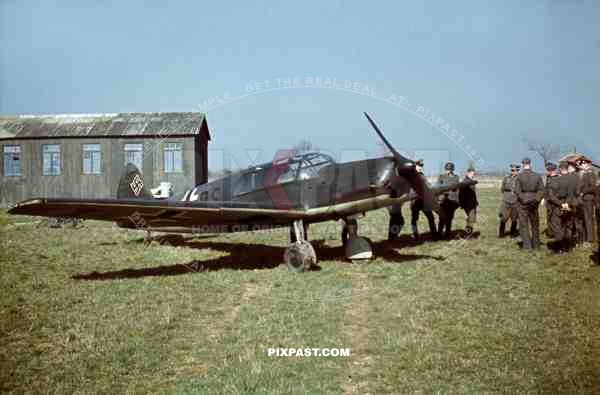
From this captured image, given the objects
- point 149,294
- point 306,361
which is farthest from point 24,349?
point 306,361

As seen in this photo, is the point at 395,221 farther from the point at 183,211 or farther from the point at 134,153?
the point at 134,153

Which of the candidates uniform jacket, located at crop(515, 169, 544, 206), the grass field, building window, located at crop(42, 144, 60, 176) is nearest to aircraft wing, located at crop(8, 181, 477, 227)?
the grass field

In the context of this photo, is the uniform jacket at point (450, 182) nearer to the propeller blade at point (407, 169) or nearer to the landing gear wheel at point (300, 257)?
the propeller blade at point (407, 169)

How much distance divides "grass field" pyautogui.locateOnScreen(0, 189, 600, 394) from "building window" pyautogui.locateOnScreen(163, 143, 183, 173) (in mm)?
18250

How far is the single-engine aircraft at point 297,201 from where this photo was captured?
7.84 metres

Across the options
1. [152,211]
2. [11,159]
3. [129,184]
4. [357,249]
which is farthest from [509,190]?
[11,159]

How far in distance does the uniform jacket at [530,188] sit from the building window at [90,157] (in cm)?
2607

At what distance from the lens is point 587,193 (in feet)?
35.0

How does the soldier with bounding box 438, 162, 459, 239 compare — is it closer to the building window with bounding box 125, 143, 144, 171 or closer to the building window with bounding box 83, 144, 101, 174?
the building window with bounding box 125, 143, 144, 171

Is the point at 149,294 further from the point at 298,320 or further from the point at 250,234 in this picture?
the point at 250,234

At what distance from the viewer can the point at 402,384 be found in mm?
4035

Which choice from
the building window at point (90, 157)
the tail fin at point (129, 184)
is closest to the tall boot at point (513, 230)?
the tail fin at point (129, 184)

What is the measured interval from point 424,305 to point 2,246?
11548mm

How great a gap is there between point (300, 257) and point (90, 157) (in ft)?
81.0
